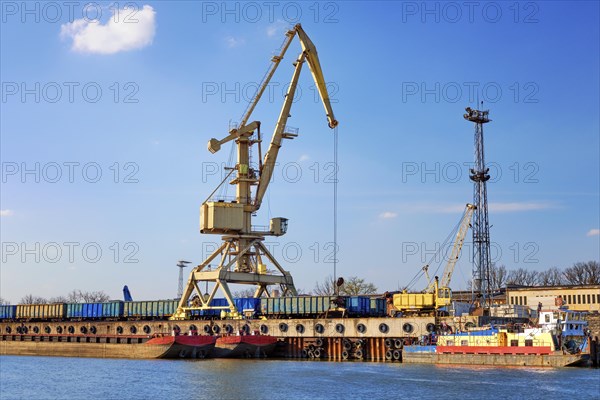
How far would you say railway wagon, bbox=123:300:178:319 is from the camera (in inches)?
3462

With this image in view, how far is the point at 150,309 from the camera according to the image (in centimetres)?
8962

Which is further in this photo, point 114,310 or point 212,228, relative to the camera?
point 114,310

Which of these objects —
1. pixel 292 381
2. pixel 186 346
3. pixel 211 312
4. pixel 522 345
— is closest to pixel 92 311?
pixel 211 312

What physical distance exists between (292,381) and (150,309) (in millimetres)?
42339

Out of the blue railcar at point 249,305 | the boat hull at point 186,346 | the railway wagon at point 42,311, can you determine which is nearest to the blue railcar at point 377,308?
the blue railcar at point 249,305

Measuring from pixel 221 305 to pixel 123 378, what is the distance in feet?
101

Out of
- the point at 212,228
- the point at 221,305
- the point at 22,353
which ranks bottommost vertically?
the point at 22,353

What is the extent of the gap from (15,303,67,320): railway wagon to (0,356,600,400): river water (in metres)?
32.6

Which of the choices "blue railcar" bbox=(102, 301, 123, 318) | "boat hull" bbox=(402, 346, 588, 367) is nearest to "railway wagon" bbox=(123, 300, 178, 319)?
"blue railcar" bbox=(102, 301, 123, 318)

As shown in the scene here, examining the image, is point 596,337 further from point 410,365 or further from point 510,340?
point 410,365

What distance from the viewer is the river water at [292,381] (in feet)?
147

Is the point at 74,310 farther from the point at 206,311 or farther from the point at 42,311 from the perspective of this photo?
the point at 206,311

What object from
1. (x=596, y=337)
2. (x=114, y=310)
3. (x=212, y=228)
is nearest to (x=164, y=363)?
(x=212, y=228)

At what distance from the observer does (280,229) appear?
8288 centimetres
